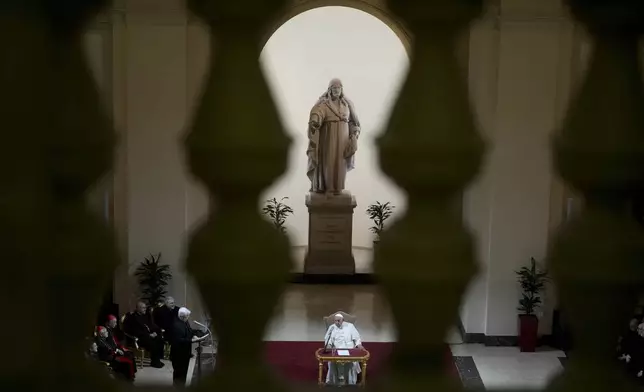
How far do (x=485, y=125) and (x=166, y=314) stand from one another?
16.2 feet

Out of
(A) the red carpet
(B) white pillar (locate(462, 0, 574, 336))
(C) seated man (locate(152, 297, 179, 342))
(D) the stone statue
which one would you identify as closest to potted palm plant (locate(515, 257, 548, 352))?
(B) white pillar (locate(462, 0, 574, 336))

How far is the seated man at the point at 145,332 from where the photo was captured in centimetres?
1105

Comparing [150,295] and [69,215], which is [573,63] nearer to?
[150,295]

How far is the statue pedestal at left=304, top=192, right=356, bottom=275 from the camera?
15.4m

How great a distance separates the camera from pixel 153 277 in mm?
12164

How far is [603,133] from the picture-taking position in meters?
0.84

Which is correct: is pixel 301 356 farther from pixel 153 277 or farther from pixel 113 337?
pixel 113 337

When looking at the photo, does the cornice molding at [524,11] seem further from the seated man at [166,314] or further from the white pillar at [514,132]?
the seated man at [166,314]

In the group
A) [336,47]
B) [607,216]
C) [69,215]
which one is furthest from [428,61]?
[336,47]

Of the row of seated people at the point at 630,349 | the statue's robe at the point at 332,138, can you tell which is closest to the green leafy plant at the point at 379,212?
the statue's robe at the point at 332,138

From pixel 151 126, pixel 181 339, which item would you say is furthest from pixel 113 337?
pixel 151 126

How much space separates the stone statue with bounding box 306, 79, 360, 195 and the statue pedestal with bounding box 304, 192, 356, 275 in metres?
0.46

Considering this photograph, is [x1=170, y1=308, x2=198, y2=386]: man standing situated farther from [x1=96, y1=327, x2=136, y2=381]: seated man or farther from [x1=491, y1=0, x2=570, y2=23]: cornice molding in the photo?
[x1=491, y1=0, x2=570, y2=23]: cornice molding

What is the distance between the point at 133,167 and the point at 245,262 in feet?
38.3
